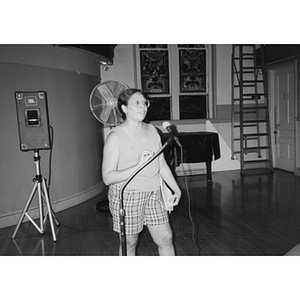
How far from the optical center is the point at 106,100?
10.6 feet

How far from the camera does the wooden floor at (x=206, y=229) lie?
2.75m

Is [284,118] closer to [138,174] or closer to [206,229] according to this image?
[206,229]

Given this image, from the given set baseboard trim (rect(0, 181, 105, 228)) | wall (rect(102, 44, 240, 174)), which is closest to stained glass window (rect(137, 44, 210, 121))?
wall (rect(102, 44, 240, 174))

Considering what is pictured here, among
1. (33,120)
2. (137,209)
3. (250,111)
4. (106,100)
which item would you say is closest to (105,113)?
(106,100)

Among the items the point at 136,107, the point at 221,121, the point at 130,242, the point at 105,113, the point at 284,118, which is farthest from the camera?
the point at 221,121

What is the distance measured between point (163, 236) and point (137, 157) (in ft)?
1.60

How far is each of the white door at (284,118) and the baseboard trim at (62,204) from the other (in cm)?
353

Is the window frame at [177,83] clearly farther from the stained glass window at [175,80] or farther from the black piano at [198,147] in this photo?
the black piano at [198,147]

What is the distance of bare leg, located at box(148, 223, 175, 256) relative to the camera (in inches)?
70.2

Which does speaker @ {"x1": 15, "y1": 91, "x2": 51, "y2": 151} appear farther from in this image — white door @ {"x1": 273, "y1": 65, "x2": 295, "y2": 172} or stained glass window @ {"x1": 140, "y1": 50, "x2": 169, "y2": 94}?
white door @ {"x1": 273, "y1": 65, "x2": 295, "y2": 172}

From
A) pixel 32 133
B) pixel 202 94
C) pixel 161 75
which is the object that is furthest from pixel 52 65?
pixel 202 94

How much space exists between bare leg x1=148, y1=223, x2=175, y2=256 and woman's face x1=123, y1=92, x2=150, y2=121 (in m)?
0.63

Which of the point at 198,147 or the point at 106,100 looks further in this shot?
the point at 198,147
